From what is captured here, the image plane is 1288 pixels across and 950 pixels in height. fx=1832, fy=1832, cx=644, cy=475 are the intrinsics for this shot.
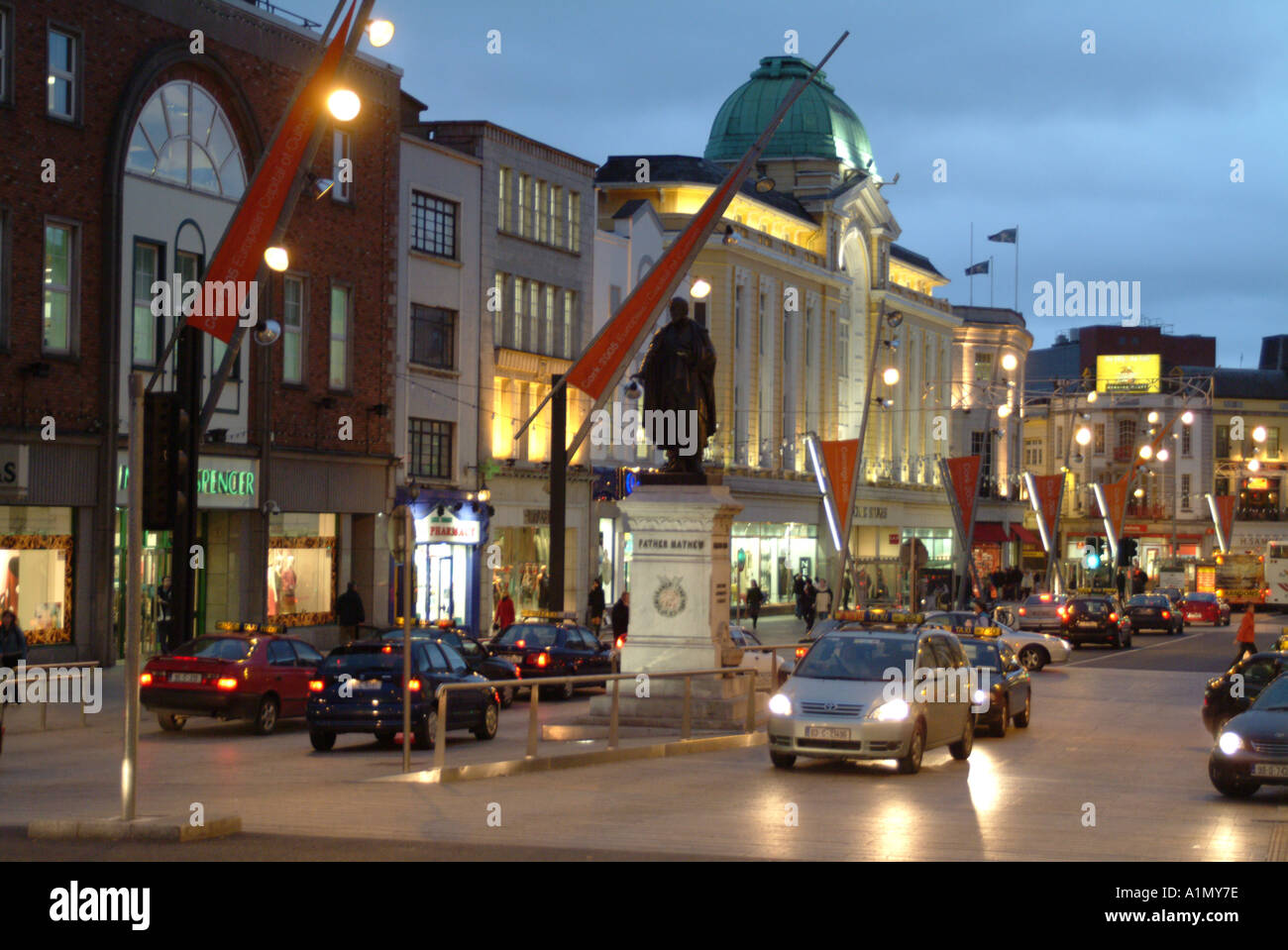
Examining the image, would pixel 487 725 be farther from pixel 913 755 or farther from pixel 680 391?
pixel 913 755

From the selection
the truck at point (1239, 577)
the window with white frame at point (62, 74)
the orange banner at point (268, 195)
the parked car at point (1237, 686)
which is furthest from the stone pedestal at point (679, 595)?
the truck at point (1239, 577)

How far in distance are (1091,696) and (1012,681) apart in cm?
773

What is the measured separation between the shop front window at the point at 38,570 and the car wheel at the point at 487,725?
44.1 feet

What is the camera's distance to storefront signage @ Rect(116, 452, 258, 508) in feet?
126

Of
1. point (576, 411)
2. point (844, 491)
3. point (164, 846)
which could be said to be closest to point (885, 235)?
point (576, 411)

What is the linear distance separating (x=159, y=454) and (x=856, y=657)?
8.91 meters

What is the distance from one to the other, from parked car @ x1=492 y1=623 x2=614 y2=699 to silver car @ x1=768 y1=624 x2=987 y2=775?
477 inches

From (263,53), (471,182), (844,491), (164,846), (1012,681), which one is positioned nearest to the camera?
(164,846)

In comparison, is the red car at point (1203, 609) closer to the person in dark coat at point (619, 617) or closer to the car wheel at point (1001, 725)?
the person in dark coat at point (619, 617)

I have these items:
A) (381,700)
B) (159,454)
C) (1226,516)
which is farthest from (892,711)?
(1226,516)

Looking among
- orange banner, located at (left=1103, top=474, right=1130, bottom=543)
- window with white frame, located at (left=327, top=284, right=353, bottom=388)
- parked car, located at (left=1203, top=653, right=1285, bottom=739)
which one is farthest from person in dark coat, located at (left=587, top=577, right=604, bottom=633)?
orange banner, located at (left=1103, top=474, right=1130, bottom=543)

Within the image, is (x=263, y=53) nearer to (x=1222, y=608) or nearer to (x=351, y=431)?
(x=351, y=431)

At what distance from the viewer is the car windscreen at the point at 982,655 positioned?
26328 millimetres

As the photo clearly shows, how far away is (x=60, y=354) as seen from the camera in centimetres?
3481
